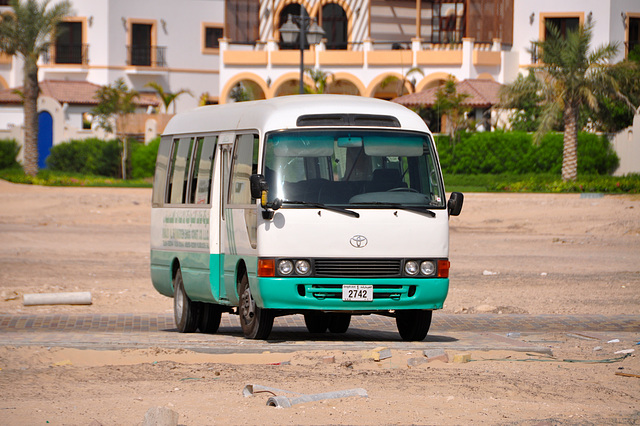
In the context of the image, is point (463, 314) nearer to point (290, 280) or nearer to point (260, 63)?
point (290, 280)

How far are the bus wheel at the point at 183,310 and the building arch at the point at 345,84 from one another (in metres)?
40.9

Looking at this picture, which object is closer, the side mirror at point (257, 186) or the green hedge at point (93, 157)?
the side mirror at point (257, 186)

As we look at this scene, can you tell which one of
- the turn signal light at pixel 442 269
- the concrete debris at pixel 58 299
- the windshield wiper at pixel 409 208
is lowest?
the concrete debris at pixel 58 299

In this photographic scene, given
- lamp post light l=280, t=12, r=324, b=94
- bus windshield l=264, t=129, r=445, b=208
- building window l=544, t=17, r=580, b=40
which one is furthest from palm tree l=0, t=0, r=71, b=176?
bus windshield l=264, t=129, r=445, b=208

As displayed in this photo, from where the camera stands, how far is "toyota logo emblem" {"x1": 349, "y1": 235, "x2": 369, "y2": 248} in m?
11.5

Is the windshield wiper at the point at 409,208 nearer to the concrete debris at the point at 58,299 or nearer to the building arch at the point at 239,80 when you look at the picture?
the concrete debris at the point at 58,299

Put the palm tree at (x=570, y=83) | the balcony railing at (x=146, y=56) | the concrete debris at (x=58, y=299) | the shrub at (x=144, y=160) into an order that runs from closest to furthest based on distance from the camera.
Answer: the concrete debris at (x=58, y=299)
the palm tree at (x=570, y=83)
the shrub at (x=144, y=160)
the balcony railing at (x=146, y=56)

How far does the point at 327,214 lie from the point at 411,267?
3.32 ft

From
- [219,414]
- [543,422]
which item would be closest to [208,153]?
[219,414]

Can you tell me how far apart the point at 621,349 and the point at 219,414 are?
5.04 meters

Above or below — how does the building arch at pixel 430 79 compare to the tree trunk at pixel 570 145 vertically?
above

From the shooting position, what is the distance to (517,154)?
45062 mm

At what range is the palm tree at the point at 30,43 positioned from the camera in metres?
48.4

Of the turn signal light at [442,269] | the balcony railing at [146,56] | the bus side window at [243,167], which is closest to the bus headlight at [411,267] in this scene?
the turn signal light at [442,269]
